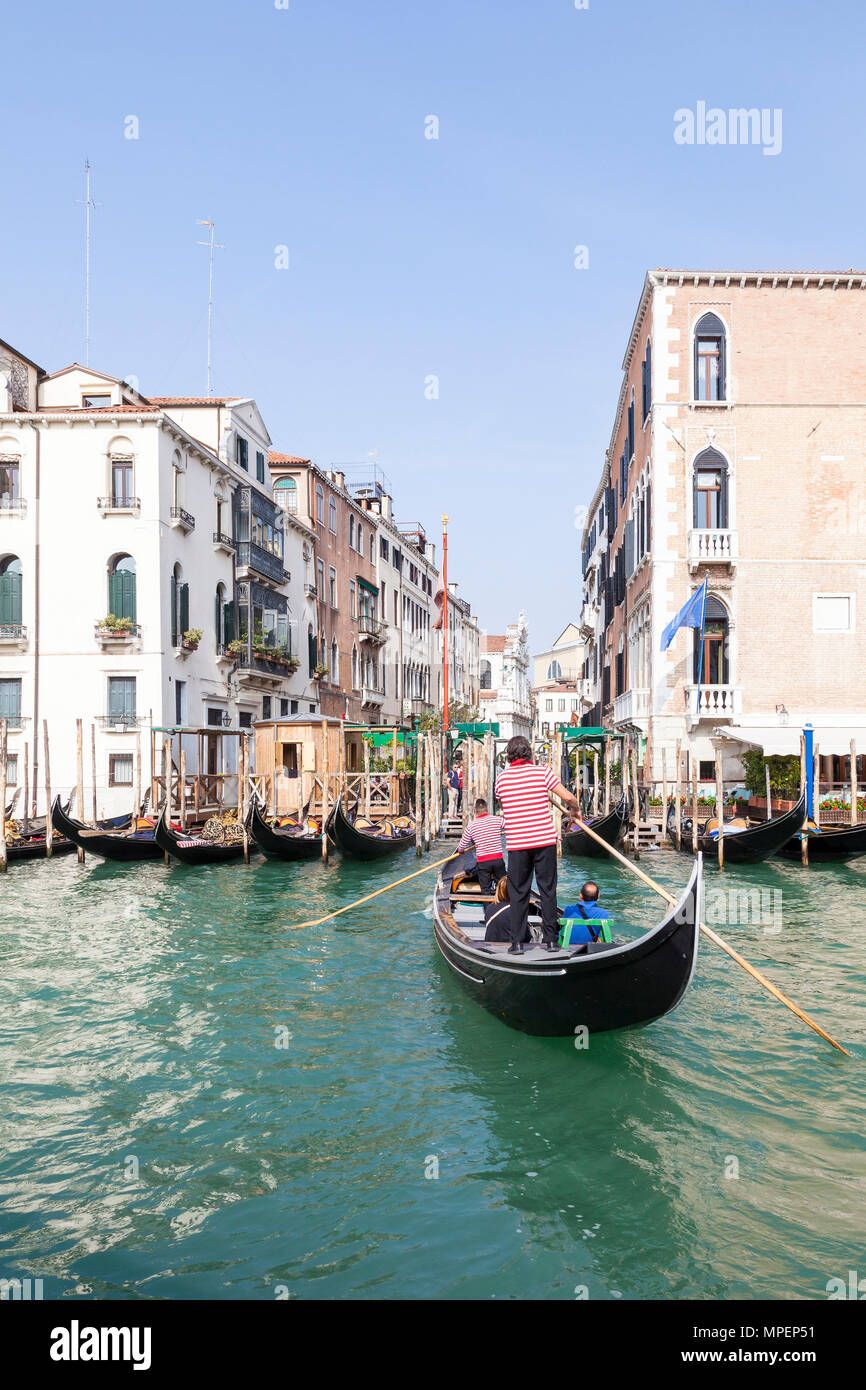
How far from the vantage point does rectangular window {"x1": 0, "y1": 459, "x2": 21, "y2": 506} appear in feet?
49.8

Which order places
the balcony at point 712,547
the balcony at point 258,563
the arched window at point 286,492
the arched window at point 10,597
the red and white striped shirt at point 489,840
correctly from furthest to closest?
the arched window at point 286,492 < the balcony at point 258,563 < the arched window at point 10,597 < the balcony at point 712,547 < the red and white striped shirt at point 489,840

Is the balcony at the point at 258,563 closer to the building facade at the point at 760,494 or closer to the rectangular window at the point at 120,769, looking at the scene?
Result: the rectangular window at the point at 120,769

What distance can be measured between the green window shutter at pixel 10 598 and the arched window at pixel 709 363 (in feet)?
34.5

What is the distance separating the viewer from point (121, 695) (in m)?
15.1

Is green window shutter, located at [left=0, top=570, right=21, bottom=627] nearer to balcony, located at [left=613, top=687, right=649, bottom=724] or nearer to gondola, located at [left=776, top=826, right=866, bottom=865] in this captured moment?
balcony, located at [left=613, top=687, right=649, bottom=724]

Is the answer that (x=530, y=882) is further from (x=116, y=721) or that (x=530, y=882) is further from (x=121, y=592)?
(x=121, y=592)

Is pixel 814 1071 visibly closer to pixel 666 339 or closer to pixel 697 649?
pixel 697 649

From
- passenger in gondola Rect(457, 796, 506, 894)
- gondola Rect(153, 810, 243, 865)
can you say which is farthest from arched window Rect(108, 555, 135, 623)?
passenger in gondola Rect(457, 796, 506, 894)

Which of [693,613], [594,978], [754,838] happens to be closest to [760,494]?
[693,613]

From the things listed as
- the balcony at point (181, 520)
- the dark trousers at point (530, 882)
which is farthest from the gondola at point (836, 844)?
the balcony at point (181, 520)

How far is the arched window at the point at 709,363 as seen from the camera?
15.1 metres
